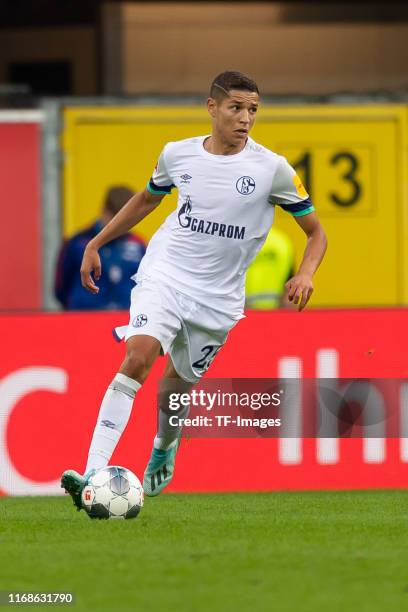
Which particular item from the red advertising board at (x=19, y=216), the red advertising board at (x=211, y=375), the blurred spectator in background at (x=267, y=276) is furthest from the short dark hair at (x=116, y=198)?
the red advertising board at (x=19, y=216)

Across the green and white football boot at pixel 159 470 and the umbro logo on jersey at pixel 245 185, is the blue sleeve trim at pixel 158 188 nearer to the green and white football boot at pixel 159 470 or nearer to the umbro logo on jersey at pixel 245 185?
the umbro logo on jersey at pixel 245 185

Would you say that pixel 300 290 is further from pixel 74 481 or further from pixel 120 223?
pixel 74 481

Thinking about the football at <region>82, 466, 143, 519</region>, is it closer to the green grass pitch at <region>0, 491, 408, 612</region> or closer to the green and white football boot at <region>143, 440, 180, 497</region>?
the green grass pitch at <region>0, 491, 408, 612</region>

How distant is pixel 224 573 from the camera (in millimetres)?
5469

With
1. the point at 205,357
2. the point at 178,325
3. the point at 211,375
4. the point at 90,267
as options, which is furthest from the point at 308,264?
the point at 211,375

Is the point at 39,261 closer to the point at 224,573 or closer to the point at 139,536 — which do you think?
the point at 139,536

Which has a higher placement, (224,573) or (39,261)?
(39,261)

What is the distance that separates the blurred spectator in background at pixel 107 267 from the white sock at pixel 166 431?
9.73ft

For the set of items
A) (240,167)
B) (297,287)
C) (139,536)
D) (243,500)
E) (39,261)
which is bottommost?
(139,536)

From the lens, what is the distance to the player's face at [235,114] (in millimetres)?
7254

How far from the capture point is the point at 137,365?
7.06 m

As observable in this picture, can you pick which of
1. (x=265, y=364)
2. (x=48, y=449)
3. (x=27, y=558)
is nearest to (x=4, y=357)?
(x=48, y=449)

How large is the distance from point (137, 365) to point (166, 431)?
99 centimetres

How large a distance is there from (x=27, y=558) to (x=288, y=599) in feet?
4.03
